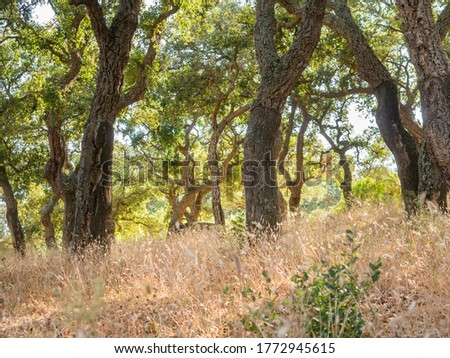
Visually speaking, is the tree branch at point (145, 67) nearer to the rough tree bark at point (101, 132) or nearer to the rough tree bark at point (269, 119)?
the rough tree bark at point (101, 132)

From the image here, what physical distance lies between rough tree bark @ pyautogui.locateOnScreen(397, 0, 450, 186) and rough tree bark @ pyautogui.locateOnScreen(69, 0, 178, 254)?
5.45 metres

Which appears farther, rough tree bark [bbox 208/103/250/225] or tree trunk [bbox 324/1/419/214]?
rough tree bark [bbox 208/103/250/225]

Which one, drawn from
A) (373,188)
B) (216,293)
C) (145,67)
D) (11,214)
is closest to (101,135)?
(216,293)


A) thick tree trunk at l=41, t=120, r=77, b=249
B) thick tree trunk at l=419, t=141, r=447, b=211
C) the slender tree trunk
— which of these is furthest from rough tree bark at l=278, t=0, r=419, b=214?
thick tree trunk at l=41, t=120, r=77, b=249

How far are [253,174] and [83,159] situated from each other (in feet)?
11.9

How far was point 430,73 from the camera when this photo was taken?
812 centimetres

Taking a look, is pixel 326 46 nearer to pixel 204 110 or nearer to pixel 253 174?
pixel 204 110

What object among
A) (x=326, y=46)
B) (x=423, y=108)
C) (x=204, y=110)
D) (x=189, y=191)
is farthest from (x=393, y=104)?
(x=189, y=191)

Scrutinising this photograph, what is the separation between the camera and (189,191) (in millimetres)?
23469

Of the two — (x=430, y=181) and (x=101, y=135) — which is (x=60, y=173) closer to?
(x=101, y=135)

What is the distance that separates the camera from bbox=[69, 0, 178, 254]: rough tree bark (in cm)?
938

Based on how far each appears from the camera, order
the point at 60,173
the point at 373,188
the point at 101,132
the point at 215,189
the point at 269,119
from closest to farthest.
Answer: the point at 269,119 < the point at 101,132 < the point at 60,173 < the point at 215,189 < the point at 373,188

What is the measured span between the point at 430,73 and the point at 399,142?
2.80 metres

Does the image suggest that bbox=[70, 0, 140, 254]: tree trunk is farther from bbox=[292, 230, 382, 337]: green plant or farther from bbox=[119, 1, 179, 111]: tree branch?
bbox=[292, 230, 382, 337]: green plant
